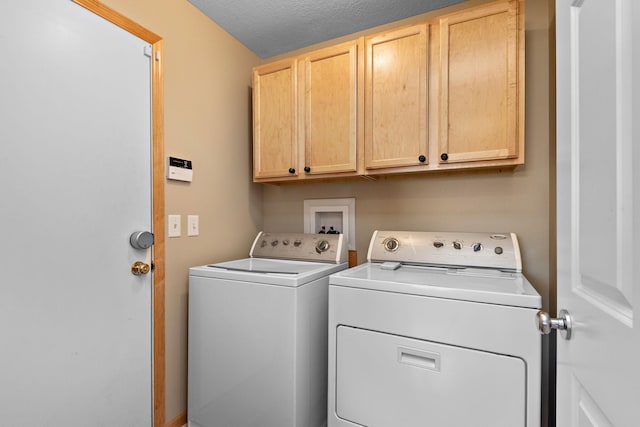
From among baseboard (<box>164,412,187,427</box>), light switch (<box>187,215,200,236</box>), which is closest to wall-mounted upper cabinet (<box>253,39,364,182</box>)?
light switch (<box>187,215,200,236</box>)

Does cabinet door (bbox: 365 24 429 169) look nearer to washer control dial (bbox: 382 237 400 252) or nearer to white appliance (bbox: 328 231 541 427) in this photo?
washer control dial (bbox: 382 237 400 252)

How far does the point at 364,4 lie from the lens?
1.82m

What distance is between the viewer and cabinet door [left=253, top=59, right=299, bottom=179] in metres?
1.97

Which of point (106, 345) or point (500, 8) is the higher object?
point (500, 8)

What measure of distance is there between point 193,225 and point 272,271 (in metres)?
0.61

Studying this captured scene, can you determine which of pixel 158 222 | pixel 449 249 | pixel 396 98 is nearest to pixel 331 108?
pixel 396 98

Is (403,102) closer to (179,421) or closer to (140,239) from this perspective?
(140,239)

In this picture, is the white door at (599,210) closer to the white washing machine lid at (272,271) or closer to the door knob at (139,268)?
the white washing machine lid at (272,271)

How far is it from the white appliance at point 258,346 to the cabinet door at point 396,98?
2.49 ft

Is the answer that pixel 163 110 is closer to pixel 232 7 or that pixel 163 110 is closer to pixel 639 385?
pixel 232 7

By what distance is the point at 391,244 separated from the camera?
1.82m

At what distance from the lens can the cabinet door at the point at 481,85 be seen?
56.6 inches

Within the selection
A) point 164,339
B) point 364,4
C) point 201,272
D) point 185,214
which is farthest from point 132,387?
point 364,4

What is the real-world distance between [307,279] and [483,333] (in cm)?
77
